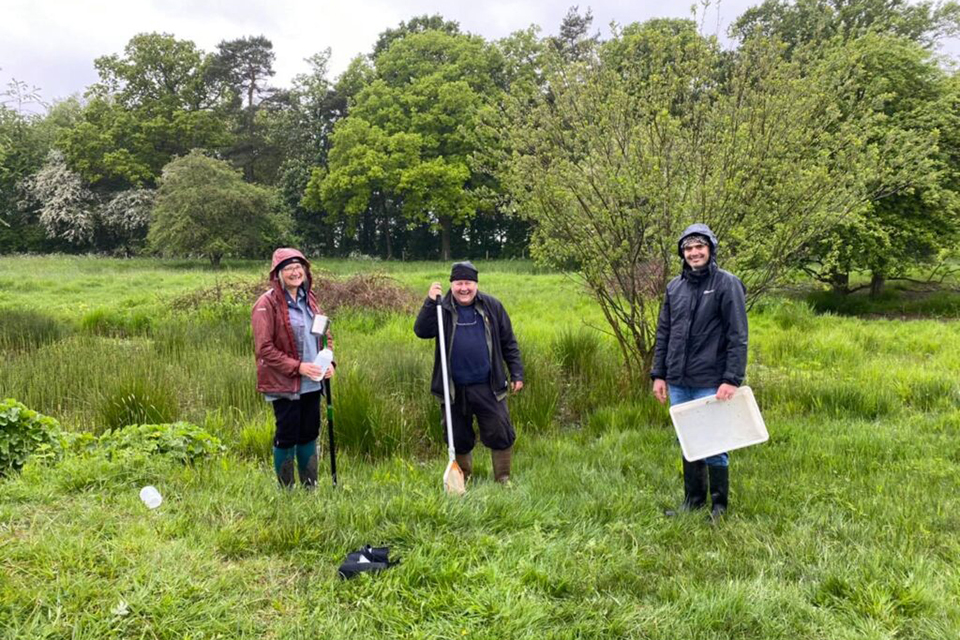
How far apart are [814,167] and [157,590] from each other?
6.54 m

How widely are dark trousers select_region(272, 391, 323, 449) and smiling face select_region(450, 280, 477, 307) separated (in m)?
1.21

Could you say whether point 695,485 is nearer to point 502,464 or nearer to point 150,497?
point 502,464

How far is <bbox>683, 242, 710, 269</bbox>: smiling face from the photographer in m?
3.68

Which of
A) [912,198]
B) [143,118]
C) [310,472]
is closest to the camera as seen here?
[310,472]

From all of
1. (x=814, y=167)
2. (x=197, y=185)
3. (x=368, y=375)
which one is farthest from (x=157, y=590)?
(x=197, y=185)

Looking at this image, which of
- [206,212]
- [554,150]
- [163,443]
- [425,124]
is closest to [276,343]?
[163,443]

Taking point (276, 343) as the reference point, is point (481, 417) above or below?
below

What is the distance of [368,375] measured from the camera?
6.43 m

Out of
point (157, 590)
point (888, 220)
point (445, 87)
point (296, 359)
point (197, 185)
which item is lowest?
point (157, 590)

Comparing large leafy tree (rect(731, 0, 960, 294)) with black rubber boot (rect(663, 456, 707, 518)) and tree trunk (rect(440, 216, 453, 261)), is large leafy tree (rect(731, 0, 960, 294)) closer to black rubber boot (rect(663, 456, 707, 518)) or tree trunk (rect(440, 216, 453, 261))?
black rubber boot (rect(663, 456, 707, 518))

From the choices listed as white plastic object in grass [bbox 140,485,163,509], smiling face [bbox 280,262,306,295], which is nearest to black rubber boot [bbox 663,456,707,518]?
smiling face [bbox 280,262,306,295]

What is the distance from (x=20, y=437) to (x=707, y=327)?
4790 mm

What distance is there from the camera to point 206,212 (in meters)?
24.6

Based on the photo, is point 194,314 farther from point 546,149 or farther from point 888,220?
point 888,220
